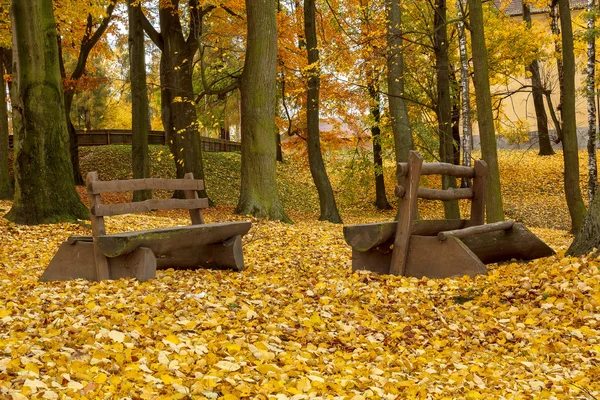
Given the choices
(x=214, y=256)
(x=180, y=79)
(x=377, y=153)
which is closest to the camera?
(x=214, y=256)

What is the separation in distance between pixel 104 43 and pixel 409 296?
67.9ft

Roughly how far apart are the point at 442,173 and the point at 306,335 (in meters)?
3.22

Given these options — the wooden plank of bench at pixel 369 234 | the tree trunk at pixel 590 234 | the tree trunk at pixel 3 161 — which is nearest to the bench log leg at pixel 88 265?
the wooden plank of bench at pixel 369 234

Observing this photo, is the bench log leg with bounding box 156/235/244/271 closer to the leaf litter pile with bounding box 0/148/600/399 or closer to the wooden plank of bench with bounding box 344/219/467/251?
the leaf litter pile with bounding box 0/148/600/399

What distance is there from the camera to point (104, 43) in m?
24.4

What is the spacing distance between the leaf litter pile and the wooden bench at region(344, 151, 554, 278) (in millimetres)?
229

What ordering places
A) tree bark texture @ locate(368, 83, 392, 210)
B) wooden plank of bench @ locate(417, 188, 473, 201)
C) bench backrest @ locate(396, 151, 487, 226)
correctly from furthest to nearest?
tree bark texture @ locate(368, 83, 392, 210), wooden plank of bench @ locate(417, 188, 473, 201), bench backrest @ locate(396, 151, 487, 226)

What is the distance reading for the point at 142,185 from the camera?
24.7ft

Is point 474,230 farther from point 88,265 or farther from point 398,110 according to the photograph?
point 398,110

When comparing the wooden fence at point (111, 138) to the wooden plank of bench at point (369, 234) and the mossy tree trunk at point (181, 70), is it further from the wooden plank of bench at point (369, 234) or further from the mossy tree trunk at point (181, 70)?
the wooden plank of bench at point (369, 234)

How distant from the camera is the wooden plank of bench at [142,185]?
6781mm

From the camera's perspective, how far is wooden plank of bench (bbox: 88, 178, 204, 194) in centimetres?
678

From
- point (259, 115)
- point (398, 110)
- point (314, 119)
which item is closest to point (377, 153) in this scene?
point (314, 119)

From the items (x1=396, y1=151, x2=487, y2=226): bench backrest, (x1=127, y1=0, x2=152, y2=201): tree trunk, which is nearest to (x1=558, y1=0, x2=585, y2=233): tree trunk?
(x1=396, y1=151, x2=487, y2=226): bench backrest
